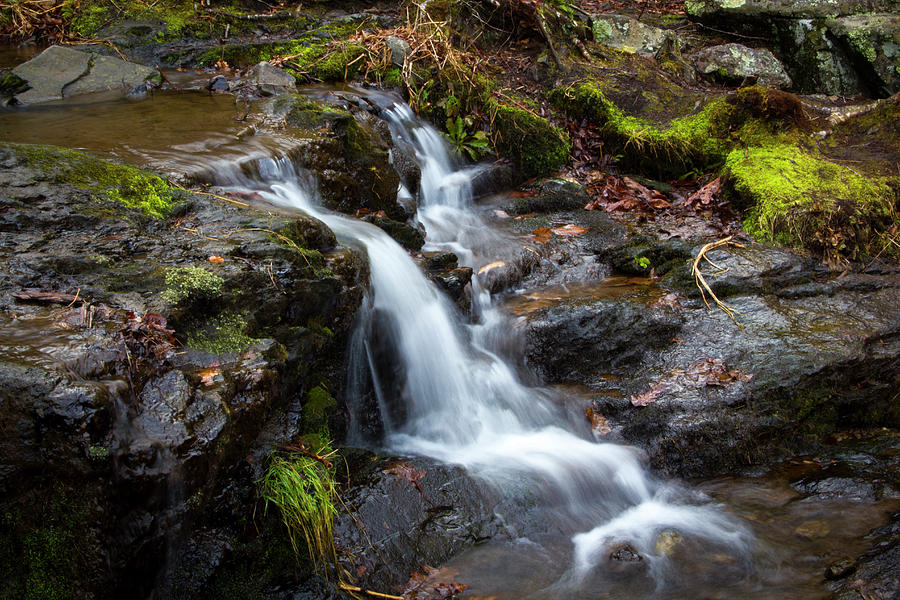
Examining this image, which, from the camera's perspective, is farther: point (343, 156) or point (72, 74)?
point (72, 74)

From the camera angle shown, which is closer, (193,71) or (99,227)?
(99,227)

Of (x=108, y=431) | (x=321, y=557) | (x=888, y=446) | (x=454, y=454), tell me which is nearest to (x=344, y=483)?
(x=321, y=557)

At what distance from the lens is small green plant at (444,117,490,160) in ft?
25.2

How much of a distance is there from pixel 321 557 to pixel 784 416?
3.46 metres

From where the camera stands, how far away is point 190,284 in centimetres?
320

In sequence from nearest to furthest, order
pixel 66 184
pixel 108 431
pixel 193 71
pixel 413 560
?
pixel 108 431, pixel 413 560, pixel 66 184, pixel 193 71

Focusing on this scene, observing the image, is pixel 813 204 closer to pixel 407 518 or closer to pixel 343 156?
pixel 343 156

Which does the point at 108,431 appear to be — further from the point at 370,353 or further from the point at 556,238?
the point at 556,238

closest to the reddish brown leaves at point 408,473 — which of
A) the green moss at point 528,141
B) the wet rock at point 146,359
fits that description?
the wet rock at point 146,359

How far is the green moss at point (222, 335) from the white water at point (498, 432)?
1.26 m

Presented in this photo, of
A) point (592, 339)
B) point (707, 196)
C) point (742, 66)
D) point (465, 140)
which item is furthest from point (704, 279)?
point (742, 66)

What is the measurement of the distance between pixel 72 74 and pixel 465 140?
4868 mm

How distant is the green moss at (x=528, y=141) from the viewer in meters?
7.79

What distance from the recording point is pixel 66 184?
3777 millimetres
